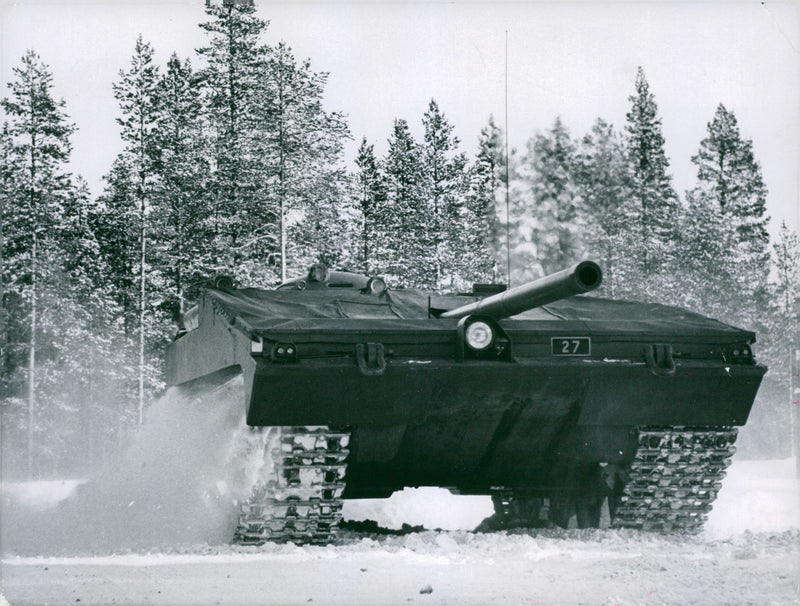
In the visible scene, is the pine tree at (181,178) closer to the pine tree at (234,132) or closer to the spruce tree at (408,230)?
the pine tree at (234,132)

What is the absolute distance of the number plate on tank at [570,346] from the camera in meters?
7.52

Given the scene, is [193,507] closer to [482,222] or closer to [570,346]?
[570,346]

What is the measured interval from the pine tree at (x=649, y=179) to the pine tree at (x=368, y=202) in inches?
357

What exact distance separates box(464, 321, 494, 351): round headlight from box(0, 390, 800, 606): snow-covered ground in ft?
4.18

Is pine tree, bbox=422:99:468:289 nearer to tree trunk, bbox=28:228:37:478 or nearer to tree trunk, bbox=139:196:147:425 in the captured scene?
tree trunk, bbox=139:196:147:425

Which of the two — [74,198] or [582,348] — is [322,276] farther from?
[74,198]

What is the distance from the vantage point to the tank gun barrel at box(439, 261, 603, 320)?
6.07 m

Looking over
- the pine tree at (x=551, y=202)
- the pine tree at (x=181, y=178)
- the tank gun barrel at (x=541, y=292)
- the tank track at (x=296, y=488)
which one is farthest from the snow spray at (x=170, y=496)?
the pine tree at (x=551, y=202)

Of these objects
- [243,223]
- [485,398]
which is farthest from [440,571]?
[243,223]

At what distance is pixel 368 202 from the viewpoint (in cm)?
2856

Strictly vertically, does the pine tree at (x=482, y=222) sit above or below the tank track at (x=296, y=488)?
above

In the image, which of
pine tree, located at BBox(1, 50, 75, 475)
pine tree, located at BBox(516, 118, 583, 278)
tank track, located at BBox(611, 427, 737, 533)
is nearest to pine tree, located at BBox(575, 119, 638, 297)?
pine tree, located at BBox(516, 118, 583, 278)

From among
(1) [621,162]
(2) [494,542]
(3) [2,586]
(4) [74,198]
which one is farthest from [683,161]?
(3) [2,586]

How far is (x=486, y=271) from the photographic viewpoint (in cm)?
2836
